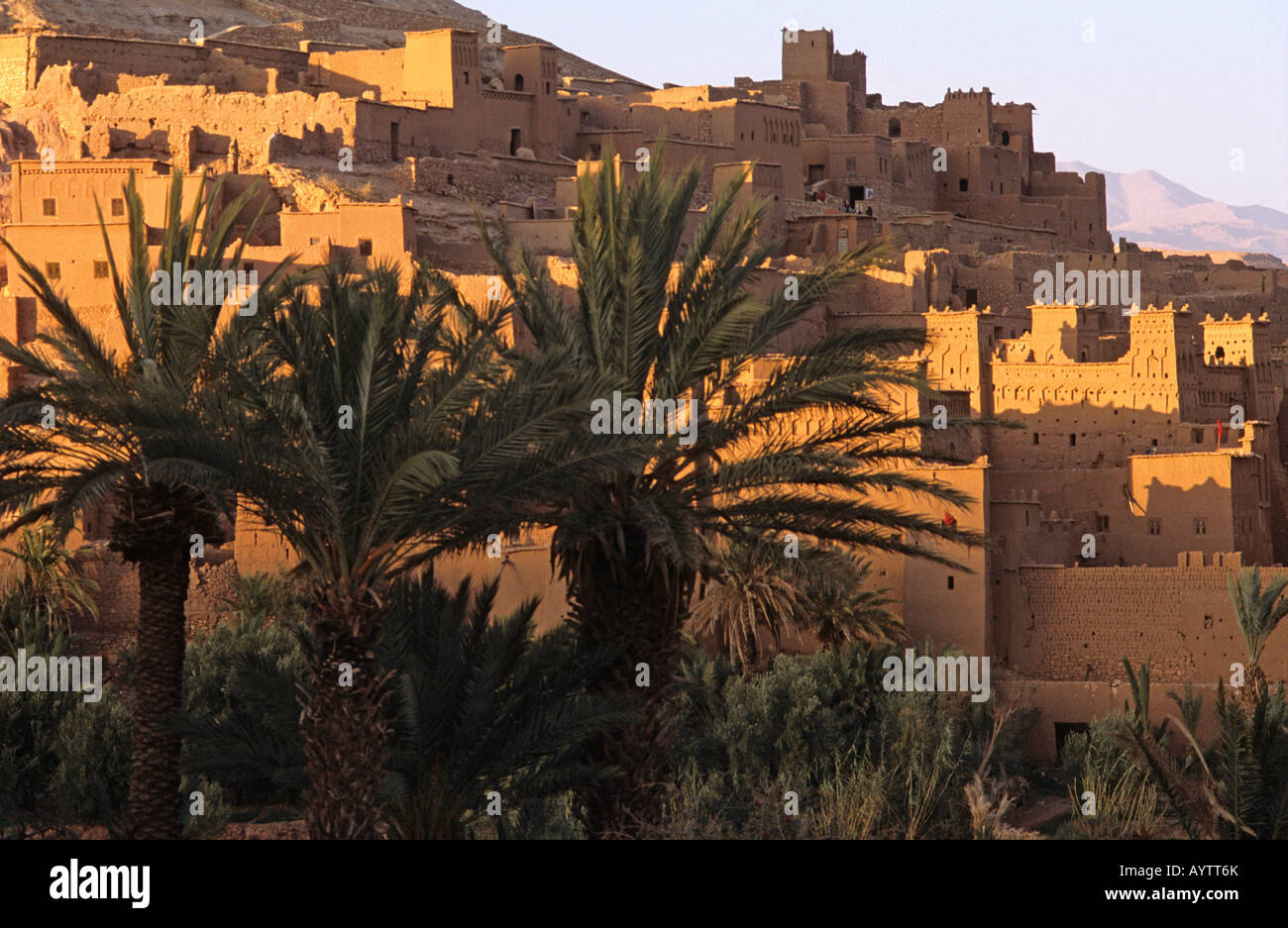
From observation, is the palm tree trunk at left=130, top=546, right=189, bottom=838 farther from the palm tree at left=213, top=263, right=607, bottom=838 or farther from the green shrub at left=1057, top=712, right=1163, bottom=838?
the green shrub at left=1057, top=712, right=1163, bottom=838

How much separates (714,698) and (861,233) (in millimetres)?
19446

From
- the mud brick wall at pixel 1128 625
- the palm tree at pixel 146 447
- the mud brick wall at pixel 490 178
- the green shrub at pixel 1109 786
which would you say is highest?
the mud brick wall at pixel 490 178

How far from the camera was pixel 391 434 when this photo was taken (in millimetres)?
13383

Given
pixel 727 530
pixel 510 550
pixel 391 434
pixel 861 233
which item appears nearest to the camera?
pixel 391 434

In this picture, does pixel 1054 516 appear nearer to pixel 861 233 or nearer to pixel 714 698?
pixel 714 698

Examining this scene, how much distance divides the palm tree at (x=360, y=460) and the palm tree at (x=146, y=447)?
15.9 inches

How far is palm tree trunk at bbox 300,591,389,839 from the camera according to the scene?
13750mm

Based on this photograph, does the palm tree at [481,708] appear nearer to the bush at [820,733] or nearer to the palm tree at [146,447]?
the palm tree at [146,447]

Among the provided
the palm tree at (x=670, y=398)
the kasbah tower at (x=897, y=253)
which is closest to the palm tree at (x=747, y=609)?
the kasbah tower at (x=897, y=253)

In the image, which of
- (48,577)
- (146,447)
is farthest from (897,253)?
(146,447)

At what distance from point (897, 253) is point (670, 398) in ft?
39.9

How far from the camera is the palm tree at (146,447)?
13.4 meters

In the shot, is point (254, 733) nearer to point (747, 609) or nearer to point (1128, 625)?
point (747, 609)
